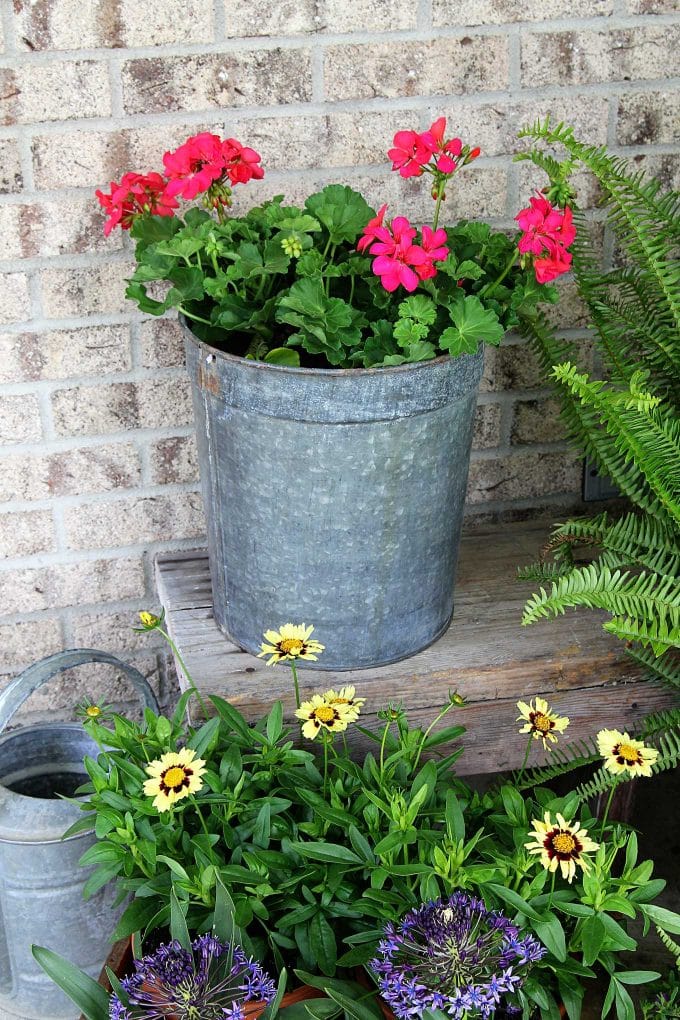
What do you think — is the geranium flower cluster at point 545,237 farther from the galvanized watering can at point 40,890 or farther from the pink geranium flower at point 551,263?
the galvanized watering can at point 40,890

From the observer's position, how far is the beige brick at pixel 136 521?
1807 mm

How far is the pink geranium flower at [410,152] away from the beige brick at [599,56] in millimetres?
473

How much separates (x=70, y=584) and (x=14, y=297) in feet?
1.64

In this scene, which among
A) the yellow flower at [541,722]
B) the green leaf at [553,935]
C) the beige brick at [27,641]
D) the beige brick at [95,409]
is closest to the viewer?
the green leaf at [553,935]

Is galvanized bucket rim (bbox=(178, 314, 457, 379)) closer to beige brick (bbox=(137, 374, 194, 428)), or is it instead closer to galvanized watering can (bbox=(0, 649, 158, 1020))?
beige brick (bbox=(137, 374, 194, 428))

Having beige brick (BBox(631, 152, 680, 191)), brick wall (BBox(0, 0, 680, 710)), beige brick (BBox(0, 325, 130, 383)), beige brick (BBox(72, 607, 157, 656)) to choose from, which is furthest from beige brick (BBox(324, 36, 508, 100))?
beige brick (BBox(72, 607, 157, 656))

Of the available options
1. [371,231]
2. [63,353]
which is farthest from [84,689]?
[371,231]

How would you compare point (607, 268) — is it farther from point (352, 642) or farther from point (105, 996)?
point (105, 996)

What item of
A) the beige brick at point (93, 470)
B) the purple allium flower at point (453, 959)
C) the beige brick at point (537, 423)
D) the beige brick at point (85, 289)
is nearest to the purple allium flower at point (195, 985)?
the purple allium flower at point (453, 959)

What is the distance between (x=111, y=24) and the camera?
1539 millimetres

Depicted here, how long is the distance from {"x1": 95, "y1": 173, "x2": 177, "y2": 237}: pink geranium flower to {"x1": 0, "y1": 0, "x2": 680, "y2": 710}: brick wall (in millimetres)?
195

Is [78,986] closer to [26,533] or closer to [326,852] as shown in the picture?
[326,852]

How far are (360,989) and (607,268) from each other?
124 centimetres

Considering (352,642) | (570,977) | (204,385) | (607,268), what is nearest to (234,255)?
(204,385)
